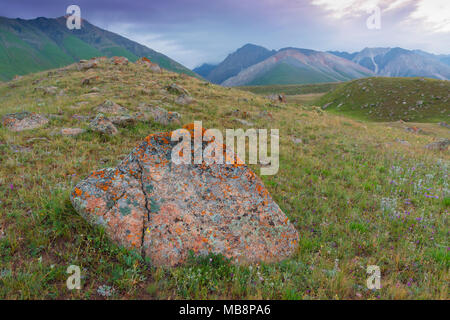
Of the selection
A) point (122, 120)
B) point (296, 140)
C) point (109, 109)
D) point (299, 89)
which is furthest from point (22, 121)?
point (299, 89)

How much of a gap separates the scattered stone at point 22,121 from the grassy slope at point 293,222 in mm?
632

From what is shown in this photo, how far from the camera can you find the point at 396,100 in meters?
62.7

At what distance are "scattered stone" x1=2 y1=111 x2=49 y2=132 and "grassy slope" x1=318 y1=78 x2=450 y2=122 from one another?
222 feet

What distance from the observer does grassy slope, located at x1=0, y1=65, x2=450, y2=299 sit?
3537mm

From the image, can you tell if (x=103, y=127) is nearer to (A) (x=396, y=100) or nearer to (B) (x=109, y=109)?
(B) (x=109, y=109)

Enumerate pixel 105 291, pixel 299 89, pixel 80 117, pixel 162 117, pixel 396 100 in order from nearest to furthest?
pixel 105 291 < pixel 80 117 < pixel 162 117 < pixel 396 100 < pixel 299 89

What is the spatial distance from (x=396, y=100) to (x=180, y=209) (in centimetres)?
7864

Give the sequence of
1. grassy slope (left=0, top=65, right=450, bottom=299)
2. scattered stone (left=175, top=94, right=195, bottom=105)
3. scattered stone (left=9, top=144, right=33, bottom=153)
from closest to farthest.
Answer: grassy slope (left=0, top=65, right=450, bottom=299) < scattered stone (left=9, top=144, right=33, bottom=153) < scattered stone (left=175, top=94, right=195, bottom=105)

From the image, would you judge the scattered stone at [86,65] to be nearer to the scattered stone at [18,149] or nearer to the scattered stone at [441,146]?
the scattered stone at [18,149]

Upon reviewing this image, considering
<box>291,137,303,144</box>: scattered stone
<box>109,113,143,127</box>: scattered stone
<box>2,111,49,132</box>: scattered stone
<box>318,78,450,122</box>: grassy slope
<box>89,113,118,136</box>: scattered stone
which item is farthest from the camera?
<box>318,78,450,122</box>: grassy slope

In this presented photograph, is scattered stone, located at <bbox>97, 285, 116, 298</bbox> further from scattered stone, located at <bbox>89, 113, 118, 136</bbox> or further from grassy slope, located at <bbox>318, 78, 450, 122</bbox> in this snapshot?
grassy slope, located at <bbox>318, 78, 450, 122</bbox>

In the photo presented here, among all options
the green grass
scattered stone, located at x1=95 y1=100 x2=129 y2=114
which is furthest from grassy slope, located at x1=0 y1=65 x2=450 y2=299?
the green grass
